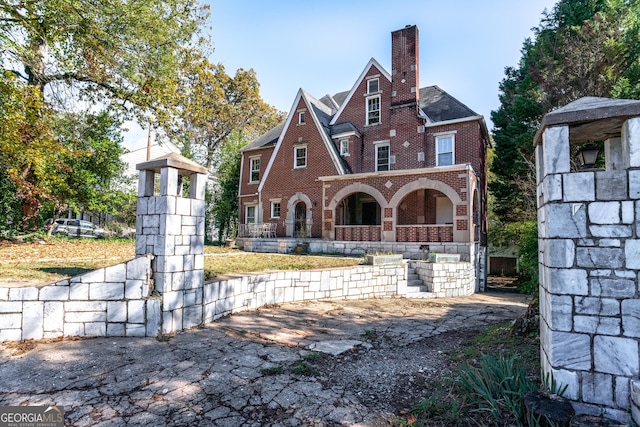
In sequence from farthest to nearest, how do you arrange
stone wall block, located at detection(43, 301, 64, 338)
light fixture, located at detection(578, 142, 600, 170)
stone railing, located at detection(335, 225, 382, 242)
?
stone railing, located at detection(335, 225, 382, 242) → stone wall block, located at detection(43, 301, 64, 338) → light fixture, located at detection(578, 142, 600, 170)

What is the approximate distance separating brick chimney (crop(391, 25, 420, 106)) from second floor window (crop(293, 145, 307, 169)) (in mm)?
5623

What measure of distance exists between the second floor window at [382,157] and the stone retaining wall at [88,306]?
47.8 ft

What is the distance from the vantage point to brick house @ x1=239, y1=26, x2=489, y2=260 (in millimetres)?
13773

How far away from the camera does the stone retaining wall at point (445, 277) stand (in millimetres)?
10805

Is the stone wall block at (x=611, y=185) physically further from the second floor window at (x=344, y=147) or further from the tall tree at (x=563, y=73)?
the second floor window at (x=344, y=147)

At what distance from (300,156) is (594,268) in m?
16.9

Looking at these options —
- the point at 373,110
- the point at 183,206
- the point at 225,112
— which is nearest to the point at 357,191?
the point at 373,110

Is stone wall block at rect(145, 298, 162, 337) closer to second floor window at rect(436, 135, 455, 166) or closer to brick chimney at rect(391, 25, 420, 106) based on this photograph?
second floor window at rect(436, 135, 455, 166)

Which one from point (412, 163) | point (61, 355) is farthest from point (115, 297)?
point (412, 163)

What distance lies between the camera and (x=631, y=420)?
8.93 ft

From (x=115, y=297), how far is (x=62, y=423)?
7.78ft

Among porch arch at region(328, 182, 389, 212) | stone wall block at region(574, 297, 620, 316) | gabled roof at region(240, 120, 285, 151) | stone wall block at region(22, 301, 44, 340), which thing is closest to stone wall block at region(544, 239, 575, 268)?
stone wall block at region(574, 297, 620, 316)

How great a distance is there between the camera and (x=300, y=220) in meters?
18.7

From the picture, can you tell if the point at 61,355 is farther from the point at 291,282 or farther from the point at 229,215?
the point at 229,215
